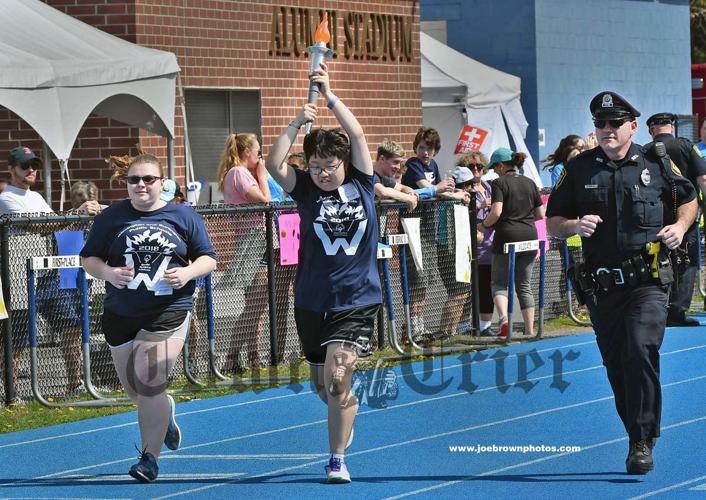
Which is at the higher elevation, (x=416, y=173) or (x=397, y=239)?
(x=416, y=173)

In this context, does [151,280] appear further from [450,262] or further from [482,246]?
[482,246]

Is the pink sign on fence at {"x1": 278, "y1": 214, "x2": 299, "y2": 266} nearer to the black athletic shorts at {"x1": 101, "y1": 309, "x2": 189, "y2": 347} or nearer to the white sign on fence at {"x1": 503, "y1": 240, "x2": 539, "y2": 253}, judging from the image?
the white sign on fence at {"x1": 503, "y1": 240, "x2": 539, "y2": 253}

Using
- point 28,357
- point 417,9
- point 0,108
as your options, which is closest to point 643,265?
point 28,357

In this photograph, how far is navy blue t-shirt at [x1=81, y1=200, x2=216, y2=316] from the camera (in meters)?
8.66

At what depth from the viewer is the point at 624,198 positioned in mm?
8516

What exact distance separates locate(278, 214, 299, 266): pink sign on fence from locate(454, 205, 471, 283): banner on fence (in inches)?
87.6

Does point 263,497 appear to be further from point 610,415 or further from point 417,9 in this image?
point 417,9

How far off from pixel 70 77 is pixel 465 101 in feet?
37.8

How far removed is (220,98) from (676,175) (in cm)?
1136

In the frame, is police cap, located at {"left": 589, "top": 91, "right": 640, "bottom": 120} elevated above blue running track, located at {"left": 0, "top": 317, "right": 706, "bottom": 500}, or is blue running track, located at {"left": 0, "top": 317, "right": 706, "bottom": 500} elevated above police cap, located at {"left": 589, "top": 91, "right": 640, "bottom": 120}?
police cap, located at {"left": 589, "top": 91, "right": 640, "bottom": 120}

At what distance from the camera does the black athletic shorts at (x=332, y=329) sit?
27.5 feet

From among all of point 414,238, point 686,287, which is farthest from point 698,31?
point 414,238

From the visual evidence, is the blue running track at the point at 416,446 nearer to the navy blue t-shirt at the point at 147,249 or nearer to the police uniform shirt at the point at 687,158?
the navy blue t-shirt at the point at 147,249

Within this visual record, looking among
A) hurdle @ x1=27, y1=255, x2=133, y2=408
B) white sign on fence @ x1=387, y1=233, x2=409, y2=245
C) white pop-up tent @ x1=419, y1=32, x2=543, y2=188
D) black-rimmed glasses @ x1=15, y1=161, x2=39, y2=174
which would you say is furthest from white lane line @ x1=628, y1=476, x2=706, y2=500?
white pop-up tent @ x1=419, y1=32, x2=543, y2=188
